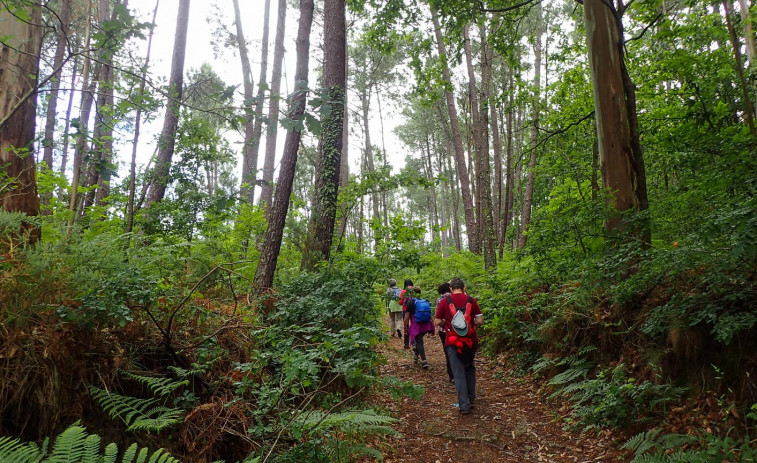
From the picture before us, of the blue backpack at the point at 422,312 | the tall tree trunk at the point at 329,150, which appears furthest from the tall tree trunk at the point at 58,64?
the blue backpack at the point at 422,312

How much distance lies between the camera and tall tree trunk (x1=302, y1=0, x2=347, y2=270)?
22.8 ft

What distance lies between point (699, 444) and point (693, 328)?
1128mm

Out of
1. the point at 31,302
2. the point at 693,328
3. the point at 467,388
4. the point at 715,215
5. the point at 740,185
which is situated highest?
the point at 740,185

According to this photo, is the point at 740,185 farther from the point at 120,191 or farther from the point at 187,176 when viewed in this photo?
the point at 120,191

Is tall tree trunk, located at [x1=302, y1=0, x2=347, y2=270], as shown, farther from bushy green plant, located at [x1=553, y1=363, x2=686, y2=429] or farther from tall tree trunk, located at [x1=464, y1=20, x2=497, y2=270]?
tall tree trunk, located at [x1=464, y1=20, x2=497, y2=270]

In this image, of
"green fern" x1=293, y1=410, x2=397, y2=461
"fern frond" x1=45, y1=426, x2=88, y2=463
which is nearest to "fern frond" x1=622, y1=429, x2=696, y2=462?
"green fern" x1=293, y1=410, x2=397, y2=461

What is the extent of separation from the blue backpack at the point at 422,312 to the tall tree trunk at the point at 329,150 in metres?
2.46

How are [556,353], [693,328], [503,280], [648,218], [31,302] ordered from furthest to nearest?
1. [503,280]
2. [556,353]
3. [648,218]
4. [693,328]
5. [31,302]

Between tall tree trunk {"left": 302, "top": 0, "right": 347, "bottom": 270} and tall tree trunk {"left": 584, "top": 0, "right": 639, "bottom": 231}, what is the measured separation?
3.96 meters

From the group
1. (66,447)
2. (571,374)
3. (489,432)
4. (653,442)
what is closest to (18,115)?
(66,447)

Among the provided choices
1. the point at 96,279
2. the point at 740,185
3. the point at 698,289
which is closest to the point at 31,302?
the point at 96,279

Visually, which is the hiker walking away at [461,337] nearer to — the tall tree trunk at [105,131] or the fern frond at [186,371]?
the fern frond at [186,371]

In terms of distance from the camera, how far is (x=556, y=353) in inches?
239

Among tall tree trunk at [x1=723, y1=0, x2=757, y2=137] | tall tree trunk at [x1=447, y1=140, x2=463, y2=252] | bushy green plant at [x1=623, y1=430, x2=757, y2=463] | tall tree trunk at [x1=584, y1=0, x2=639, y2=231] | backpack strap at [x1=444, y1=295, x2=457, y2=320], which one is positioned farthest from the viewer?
tall tree trunk at [x1=447, y1=140, x2=463, y2=252]
